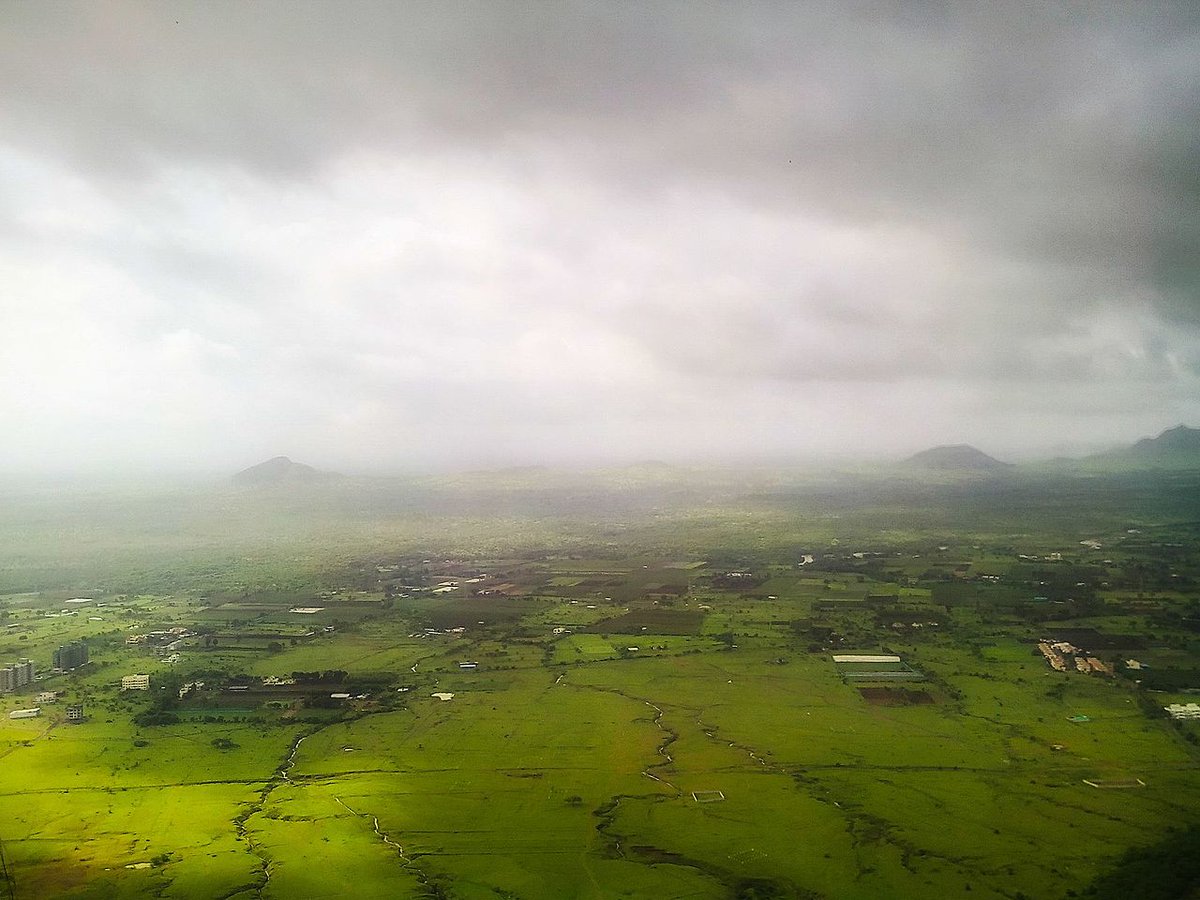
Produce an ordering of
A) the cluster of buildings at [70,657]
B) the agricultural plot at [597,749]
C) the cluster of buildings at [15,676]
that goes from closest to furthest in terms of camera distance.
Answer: the agricultural plot at [597,749]
the cluster of buildings at [15,676]
the cluster of buildings at [70,657]

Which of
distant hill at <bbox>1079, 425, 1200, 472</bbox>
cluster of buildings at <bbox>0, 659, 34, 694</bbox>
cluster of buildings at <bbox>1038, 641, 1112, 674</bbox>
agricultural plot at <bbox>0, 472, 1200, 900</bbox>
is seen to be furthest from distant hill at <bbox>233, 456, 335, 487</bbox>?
distant hill at <bbox>1079, 425, 1200, 472</bbox>

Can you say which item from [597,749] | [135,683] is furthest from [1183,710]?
[135,683]

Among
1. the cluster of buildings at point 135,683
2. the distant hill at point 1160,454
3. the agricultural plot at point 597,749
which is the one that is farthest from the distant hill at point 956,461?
the cluster of buildings at point 135,683

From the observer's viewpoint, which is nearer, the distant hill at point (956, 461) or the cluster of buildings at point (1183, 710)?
the cluster of buildings at point (1183, 710)

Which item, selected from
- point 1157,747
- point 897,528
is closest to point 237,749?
point 1157,747

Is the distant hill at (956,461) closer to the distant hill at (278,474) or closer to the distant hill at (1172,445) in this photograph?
the distant hill at (1172,445)
